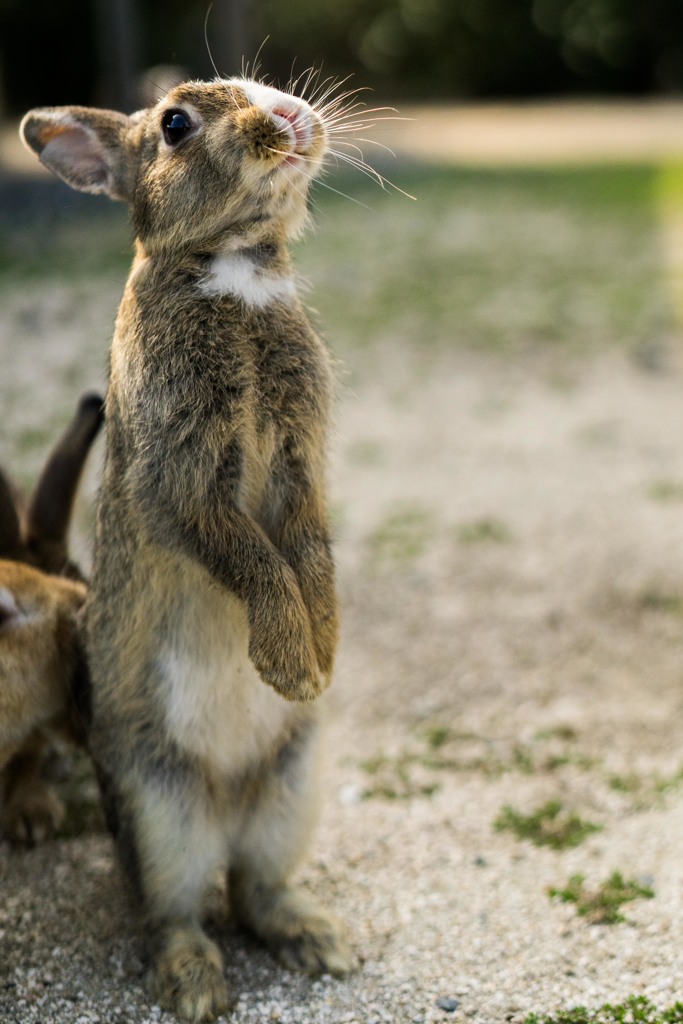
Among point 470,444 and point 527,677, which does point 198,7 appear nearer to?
point 470,444

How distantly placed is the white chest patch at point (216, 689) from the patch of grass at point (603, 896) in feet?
3.63

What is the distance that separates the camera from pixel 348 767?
4.36 metres

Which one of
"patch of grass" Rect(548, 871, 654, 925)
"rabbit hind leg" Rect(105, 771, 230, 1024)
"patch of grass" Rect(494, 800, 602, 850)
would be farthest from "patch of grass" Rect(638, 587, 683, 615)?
"rabbit hind leg" Rect(105, 771, 230, 1024)

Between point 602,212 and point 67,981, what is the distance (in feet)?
34.8

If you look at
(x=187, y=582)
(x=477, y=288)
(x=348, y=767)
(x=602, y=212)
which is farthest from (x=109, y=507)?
(x=602, y=212)

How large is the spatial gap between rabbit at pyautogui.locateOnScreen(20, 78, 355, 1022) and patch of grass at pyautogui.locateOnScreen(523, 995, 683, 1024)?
58 centimetres

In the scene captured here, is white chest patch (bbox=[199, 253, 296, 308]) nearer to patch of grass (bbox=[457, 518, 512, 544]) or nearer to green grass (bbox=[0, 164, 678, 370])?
patch of grass (bbox=[457, 518, 512, 544])

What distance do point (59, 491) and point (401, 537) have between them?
2331 mm

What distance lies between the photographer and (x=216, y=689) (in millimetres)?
3160

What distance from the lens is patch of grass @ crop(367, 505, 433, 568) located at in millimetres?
5801

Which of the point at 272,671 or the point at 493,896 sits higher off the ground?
the point at 272,671

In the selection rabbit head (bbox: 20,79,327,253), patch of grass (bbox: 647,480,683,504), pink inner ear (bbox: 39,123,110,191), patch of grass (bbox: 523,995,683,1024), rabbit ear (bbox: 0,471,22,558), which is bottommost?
patch of grass (bbox: 647,480,683,504)

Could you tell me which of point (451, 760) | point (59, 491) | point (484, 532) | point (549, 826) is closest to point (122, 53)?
point (484, 532)

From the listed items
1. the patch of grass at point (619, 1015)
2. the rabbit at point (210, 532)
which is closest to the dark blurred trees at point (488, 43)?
the rabbit at point (210, 532)
